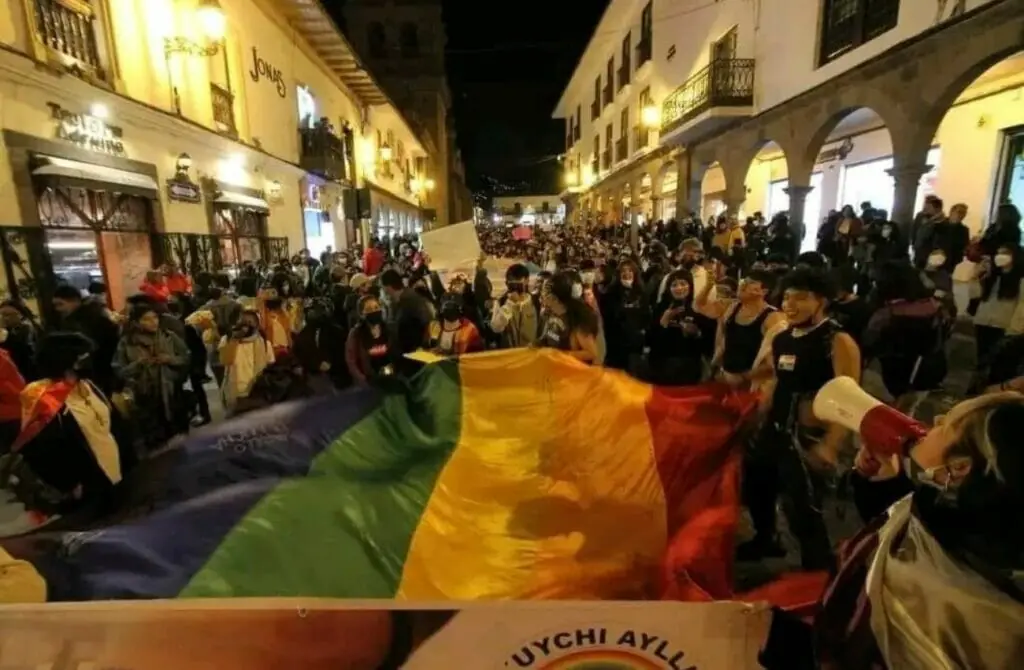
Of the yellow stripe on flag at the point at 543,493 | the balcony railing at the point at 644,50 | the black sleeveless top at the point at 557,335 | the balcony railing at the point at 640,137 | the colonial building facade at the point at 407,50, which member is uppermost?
the colonial building facade at the point at 407,50

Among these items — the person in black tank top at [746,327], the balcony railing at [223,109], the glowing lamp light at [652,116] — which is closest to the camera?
the person in black tank top at [746,327]

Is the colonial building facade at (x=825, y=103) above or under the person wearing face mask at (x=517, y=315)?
above

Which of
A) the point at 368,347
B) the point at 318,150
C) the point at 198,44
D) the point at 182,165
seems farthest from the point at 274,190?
the point at 368,347

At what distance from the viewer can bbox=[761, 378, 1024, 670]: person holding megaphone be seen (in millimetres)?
1207

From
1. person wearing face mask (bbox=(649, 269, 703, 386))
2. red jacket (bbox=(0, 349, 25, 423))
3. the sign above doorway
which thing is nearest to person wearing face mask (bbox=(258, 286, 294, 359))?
red jacket (bbox=(0, 349, 25, 423))

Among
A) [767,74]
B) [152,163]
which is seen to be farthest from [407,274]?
[767,74]


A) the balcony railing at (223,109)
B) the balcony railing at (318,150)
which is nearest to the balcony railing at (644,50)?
the balcony railing at (318,150)

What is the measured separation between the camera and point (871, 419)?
1673mm

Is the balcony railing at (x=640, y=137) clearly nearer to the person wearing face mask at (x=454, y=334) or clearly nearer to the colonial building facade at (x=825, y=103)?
the colonial building facade at (x=825, y=103)

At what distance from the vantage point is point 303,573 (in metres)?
2.07

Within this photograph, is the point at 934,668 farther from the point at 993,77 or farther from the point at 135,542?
Answer: the point at 993,77

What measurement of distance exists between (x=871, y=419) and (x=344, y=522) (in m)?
1.96

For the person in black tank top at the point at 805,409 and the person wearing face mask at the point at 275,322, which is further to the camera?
the person wearing face mask at the point at 275,322

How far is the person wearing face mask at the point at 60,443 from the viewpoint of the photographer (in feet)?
10.6
